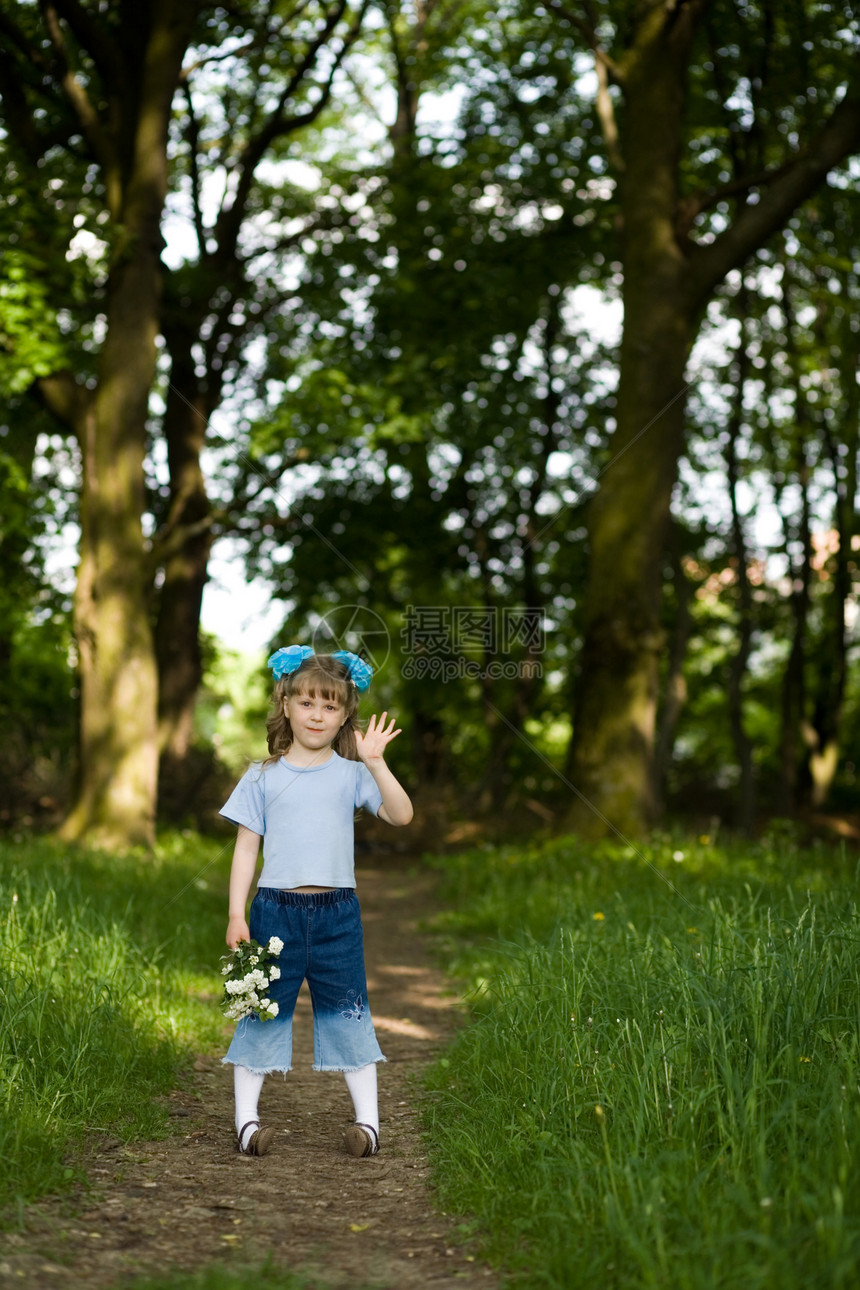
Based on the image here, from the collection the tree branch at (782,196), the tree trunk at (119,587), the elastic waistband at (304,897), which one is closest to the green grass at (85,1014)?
the elastic waistband at (304,897)

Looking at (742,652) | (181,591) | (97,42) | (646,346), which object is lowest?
(742,652)

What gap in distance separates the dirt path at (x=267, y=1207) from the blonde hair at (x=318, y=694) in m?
1.23

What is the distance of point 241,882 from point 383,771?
0.57 metres

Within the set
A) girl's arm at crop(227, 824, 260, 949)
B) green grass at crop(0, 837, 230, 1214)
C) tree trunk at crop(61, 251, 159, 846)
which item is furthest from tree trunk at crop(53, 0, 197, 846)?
girl's arm at crop(227, 824, 260, 949)

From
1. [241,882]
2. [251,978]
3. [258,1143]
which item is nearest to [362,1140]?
[258,1143]

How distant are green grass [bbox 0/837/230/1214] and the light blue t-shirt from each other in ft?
2.78

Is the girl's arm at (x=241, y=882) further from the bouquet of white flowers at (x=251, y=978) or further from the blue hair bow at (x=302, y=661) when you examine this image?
the blue hair bow at (x=302, y=661)

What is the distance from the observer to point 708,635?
18000 mm

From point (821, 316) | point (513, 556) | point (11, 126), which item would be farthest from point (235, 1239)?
point (821, 316)

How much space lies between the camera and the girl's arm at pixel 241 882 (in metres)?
3.75

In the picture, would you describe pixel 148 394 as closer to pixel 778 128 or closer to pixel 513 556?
pixel 513 556

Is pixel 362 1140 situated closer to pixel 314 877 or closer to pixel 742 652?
pixel 314 877

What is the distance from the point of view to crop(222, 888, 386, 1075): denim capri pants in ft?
12.5

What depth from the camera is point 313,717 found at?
3875 millimetres
